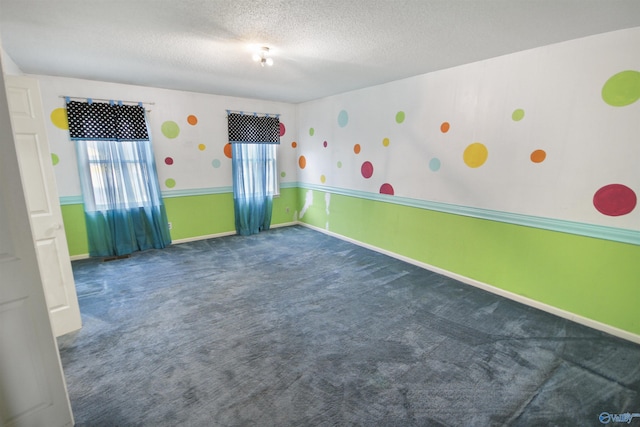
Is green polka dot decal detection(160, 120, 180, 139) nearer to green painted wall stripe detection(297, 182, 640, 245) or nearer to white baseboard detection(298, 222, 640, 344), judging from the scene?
green painted wall stripe detection(297, 182, 640, 245)

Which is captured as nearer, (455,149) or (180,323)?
(180,323)

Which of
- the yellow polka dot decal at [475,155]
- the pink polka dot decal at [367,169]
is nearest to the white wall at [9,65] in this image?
the pink polka dot decal at [367,169]

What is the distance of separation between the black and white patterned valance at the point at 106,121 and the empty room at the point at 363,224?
0.03 metres

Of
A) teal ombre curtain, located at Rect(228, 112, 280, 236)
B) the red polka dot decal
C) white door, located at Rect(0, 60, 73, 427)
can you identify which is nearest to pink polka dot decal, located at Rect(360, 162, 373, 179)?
teal ombre curtain, located at Rect(228, 112, 280, 236)

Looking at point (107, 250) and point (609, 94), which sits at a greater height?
point (609, 94)

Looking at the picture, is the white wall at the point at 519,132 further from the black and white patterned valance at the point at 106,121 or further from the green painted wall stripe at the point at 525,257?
the black and white patterned valance at the point at 106,121

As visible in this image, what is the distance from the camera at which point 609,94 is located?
87.2 inches

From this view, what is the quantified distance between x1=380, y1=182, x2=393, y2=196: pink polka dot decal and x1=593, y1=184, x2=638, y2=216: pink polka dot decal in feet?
6.88

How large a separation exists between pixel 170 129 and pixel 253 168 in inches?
56.2

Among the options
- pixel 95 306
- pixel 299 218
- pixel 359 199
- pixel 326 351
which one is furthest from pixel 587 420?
pixel 299 218

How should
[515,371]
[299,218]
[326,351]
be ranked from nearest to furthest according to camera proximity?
[515,371], [326,351], [299,218]

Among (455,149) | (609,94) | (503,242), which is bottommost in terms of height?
(503,242)

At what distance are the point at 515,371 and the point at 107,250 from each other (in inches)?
194

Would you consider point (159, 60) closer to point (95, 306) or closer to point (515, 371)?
point (95, 306)
